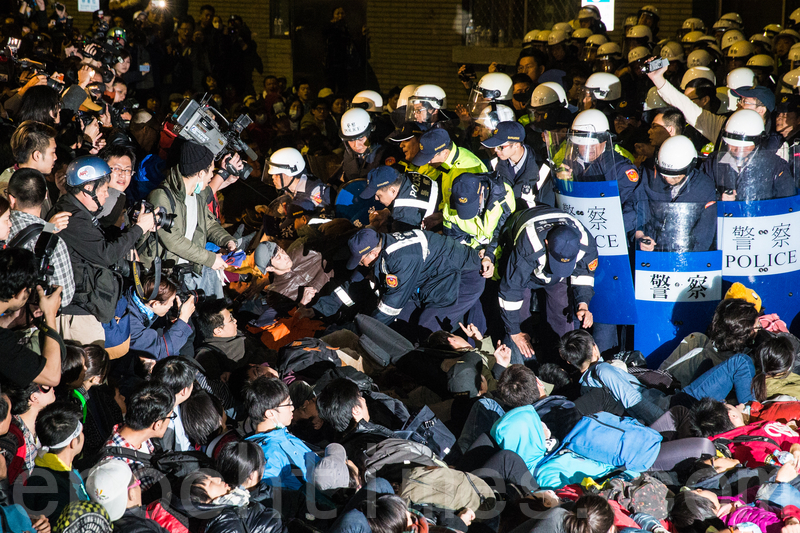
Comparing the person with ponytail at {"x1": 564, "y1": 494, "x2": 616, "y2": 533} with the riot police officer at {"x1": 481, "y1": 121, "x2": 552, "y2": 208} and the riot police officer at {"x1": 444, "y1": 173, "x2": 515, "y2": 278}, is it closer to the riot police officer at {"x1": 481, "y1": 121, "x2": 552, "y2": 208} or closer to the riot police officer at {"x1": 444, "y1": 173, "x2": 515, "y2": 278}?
the riot police officer at {"x1": 444, "y1": 173, "x2": 515, "y2": 278}

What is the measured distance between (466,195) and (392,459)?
8.67ft

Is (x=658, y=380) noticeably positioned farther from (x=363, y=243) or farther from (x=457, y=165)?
(x=457, y=165)

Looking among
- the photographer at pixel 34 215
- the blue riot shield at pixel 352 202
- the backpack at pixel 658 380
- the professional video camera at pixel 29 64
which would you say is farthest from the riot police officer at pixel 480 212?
the professional video camera at pixel 29 64

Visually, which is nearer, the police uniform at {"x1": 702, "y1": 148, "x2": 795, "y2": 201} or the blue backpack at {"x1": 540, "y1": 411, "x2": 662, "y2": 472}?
the blue backpack at {"x1": 540, "y1": 411, "x2": 662, "y2": 472}

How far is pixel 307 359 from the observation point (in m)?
5.30

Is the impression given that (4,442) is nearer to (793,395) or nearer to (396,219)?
(396,219)

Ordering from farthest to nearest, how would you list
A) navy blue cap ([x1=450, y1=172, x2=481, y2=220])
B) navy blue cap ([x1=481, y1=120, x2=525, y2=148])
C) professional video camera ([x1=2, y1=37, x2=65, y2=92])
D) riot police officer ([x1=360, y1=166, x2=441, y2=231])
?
professional video camera ([x1=2, y1=37, x2=65, y2=92]) < navy blue cap ([x1=481, y1=120, x2=525, y2=148]) < riot police officer ([x1=360, y1=166, x2=441, y2=231]) < navy blue cap ([x1=450, y1=172, x2=481, y2=220])

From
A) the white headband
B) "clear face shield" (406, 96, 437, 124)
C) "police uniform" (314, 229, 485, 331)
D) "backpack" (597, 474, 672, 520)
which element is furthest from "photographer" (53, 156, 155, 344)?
"clear face shield" (406, 96, 437, 124)

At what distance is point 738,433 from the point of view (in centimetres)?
448

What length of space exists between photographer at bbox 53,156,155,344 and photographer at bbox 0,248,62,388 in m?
0.70

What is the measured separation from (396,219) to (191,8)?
1390cm

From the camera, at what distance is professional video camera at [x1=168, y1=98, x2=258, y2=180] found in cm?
641

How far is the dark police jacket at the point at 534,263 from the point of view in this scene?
5.84 meters

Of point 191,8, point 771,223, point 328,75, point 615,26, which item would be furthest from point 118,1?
point 771,223
